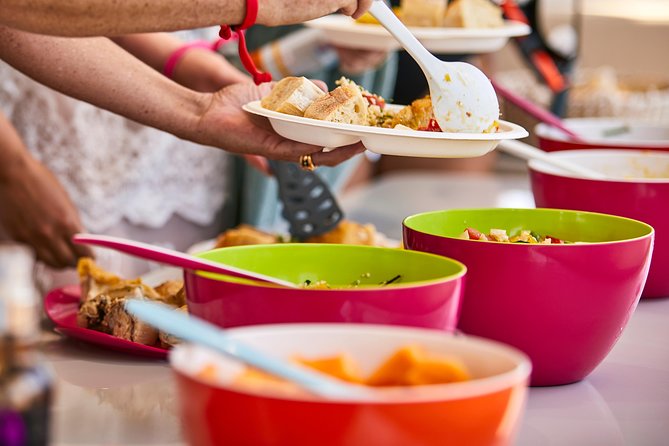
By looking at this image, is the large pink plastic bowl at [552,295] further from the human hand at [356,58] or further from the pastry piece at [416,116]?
the human hand at [356,58]

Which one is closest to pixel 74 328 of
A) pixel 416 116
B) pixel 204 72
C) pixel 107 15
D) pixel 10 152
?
pixel 107 15

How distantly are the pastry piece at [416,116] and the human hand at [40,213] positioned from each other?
86cm

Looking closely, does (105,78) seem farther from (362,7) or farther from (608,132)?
(608,132)

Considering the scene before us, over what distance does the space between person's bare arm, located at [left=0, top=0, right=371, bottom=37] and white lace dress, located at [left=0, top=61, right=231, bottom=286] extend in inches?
41.9

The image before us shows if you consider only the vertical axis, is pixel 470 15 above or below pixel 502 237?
above

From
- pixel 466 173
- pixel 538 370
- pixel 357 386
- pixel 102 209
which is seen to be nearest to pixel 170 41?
pixel 102 209

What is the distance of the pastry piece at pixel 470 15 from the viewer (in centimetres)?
192

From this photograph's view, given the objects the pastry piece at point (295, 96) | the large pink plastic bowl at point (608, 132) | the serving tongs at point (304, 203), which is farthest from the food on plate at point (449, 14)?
the pastry piece at point (295, 96)

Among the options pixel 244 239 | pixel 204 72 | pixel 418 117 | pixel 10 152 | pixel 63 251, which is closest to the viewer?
pixel 418 117

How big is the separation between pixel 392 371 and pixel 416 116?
1.75 ft

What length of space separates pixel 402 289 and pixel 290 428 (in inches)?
9.4

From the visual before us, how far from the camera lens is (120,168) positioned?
85.8 inches

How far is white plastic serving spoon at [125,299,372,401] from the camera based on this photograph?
0.59 m

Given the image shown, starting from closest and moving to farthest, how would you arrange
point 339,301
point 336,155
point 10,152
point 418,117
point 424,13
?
point 339,301, point 418,117, point 336,155, point 10,152, point 424,13
